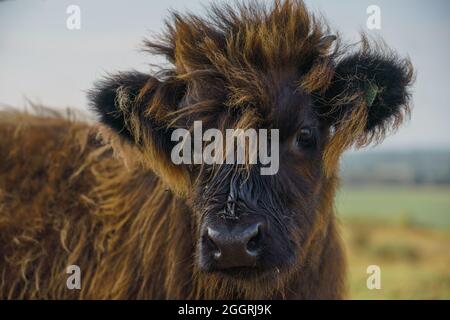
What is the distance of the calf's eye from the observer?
4309mm

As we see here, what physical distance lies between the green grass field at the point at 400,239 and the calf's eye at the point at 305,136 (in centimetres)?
427

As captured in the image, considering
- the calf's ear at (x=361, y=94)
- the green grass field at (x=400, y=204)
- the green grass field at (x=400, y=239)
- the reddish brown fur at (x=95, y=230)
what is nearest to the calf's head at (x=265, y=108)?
the calf's ear at (x=361, y=94)

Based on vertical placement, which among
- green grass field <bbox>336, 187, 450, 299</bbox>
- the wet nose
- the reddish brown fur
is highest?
green grass field <bbox>336, 187, 450, 299</bbox>

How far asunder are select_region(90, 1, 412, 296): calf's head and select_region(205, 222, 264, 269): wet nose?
0.03 metres

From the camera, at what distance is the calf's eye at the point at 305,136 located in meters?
4.31

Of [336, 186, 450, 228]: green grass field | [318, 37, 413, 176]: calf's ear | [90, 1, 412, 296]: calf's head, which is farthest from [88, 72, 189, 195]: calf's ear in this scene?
[336, 186, 450, 228]: green grass field

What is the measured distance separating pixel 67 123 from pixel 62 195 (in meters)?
0.75

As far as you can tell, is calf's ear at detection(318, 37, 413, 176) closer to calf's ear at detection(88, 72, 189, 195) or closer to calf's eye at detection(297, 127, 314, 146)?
calf's eye at detection(297, 127, 314, 146)

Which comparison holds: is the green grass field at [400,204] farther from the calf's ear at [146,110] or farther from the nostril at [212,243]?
the nostril at [212,243]

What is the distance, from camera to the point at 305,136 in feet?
14.2

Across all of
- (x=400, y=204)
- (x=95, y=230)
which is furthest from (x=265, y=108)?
(x=400, y=204)

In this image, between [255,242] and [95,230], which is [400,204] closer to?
[95,230]

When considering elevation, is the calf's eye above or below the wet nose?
above

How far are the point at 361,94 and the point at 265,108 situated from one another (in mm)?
587
